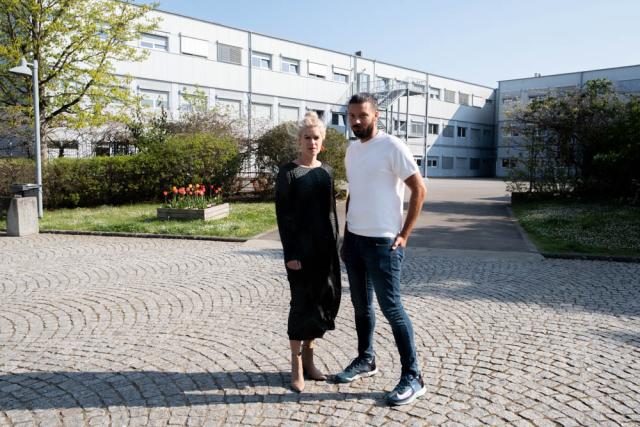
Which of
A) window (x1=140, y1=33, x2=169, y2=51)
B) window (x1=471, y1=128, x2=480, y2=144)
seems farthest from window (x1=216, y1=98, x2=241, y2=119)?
window (x1=471, y1=128, x2=480, y2=144)

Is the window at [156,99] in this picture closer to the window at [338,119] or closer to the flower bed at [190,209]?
the window at [338,119]

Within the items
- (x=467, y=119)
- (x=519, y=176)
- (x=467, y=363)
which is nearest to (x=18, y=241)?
(x=467, y=363)

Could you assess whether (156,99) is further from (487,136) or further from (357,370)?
(487,136)

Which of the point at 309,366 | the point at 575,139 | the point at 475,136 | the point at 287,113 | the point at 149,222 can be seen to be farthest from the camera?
the point at 475,136

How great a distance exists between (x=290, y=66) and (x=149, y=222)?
28.4 m

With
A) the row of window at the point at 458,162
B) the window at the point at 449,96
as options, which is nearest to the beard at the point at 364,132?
the row of window at the point at 458,162

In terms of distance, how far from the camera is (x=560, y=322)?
500cm

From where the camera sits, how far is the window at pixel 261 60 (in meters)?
35.6

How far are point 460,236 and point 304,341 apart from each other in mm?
7964

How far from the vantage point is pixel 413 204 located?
3.25 m

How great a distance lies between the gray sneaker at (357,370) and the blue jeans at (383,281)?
1.26 ft

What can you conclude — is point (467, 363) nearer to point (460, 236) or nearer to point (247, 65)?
point (460, 236)

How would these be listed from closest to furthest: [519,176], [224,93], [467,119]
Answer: [519,176]
[224,93]
[467,119]

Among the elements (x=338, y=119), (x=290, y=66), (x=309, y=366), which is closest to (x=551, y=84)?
(x=338, y=119)
